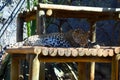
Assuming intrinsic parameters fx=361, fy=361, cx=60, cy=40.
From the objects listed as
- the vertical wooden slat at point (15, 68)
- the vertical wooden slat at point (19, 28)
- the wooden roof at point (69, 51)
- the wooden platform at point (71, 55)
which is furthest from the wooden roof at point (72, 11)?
the wooden roof at point (69, 51)

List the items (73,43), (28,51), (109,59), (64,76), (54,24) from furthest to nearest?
(54,24)
(64,76)
(73,43)
(109,59)
(28,51)

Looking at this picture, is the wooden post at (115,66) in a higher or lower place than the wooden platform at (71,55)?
lower

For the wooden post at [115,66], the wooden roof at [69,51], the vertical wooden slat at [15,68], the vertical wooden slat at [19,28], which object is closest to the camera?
the wooden roof at [69,51]

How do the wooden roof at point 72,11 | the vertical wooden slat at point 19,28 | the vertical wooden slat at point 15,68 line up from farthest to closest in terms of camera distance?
the vertical wooden slat at point 19,28 < the vertical wooden slat at point 15,68 < the wooden roof at point 72,11

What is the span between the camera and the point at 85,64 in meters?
7.30

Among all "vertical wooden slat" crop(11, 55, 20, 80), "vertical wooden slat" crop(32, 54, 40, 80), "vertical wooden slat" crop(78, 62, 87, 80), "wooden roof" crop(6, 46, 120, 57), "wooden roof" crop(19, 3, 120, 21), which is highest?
"wooden roof" crop(19, 3, 120, 21)

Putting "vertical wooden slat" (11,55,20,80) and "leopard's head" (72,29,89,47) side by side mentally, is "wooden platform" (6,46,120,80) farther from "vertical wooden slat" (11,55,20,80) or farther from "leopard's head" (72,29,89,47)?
"vertical wooden slat" (11,55,20,80)

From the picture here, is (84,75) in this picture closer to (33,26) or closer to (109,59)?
(109,59)

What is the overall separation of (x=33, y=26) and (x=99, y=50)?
178 inches

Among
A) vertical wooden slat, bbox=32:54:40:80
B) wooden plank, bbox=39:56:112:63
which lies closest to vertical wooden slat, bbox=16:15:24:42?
wooden plank, bbox=39:56:112:63

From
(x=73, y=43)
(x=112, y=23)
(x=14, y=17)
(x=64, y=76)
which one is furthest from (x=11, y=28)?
(x=73, y=43)

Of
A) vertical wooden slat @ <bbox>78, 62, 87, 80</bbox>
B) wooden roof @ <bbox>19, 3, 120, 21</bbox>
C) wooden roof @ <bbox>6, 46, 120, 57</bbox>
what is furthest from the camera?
vertical wooden slat @ <bbox>78, 62, 87, 80</bbox>

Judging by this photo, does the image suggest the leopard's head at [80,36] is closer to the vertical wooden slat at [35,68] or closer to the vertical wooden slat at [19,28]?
the vertical wooden slat at [35,68]

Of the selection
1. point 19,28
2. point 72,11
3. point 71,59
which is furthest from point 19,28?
point 71,59
